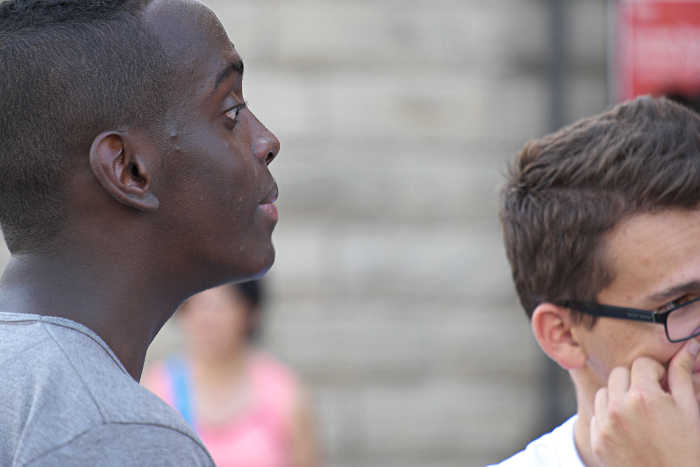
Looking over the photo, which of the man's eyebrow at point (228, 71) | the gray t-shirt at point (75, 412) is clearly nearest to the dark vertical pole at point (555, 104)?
the man's eyebrow at point (228, 71)

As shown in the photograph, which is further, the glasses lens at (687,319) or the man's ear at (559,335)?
the man's ear at (559,335)

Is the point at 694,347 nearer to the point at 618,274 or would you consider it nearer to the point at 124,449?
the point at 618,274

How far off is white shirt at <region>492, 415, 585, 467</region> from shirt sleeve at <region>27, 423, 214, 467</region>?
125 cm

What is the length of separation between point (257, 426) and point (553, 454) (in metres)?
2.10

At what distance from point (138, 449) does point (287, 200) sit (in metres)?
3.92

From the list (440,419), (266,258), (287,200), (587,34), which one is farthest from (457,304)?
(266,258)

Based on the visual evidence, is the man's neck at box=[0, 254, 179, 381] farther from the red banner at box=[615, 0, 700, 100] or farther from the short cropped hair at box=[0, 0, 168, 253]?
the red banner at box=[615, 0, 700, 100]

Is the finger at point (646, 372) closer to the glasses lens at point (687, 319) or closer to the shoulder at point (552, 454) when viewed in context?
the glasses lens at point (687, 319)

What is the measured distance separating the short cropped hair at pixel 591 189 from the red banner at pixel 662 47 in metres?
2.32

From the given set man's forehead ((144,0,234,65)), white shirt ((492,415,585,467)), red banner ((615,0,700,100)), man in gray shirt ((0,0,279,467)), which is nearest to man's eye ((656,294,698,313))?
white shirt ((492,415,585,467))

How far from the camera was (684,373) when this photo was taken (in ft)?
6.68

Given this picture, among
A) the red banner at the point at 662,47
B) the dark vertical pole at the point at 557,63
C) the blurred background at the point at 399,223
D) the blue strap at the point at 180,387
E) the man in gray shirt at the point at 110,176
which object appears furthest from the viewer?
the dark vertical pole at the point at 557,63

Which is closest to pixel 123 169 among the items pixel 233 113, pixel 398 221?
pixel 233 113

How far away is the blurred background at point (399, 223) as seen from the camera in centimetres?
512
